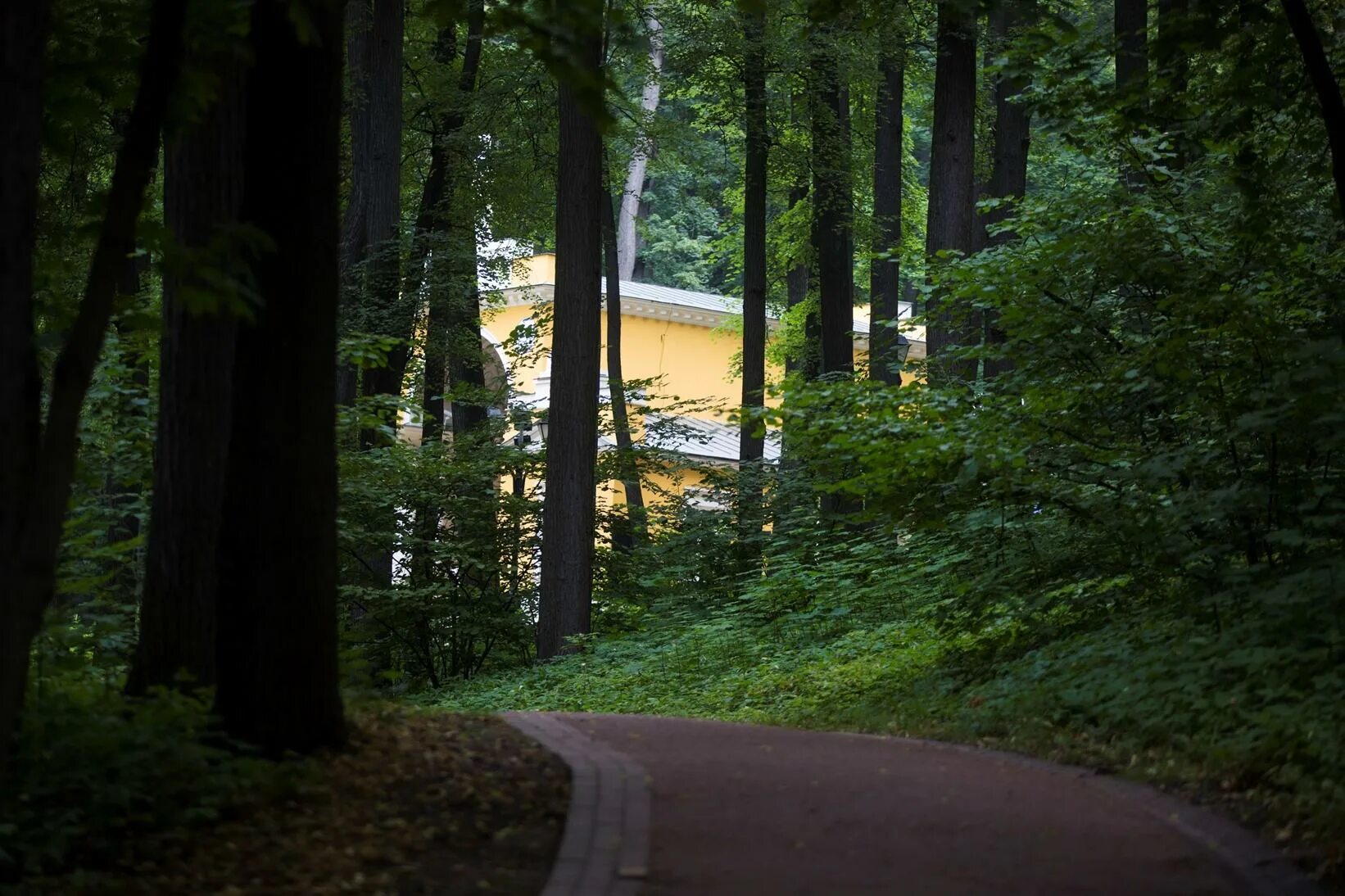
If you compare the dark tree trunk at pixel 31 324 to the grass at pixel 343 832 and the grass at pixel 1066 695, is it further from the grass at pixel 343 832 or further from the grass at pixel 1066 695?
the grass at pixel 1066 695

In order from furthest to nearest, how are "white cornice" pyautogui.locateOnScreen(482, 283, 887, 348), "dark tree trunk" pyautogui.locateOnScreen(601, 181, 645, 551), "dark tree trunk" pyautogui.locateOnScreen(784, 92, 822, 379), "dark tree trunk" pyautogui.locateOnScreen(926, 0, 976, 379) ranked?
"white cornice" pyautogui.locateOnScreen(482, 283, 887, 348) < "dark tree trunk" pyautogui.locateOnScreen(784, 92, 822, 379) < "dark tree trunk" pyautogui.locateOnScreen(601, 181, 645, 551) < "dark tree trunk" pyautogui.locateOnScreen(926, 0, 976, 379)

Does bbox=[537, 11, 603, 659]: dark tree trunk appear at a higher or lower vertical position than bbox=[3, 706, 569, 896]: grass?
higher

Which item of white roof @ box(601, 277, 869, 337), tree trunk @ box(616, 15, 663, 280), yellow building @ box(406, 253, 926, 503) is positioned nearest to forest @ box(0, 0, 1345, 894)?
tree trunk @ box(616, 15, 663, 280)

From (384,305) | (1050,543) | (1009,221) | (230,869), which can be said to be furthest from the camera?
(384,305)

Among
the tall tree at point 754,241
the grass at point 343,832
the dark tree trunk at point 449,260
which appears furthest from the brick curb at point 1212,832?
the tall tree at point 754,241

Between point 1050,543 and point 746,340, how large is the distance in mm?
13008

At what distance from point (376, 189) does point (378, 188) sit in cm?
2

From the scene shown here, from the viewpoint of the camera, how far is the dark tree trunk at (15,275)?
506 centimetres

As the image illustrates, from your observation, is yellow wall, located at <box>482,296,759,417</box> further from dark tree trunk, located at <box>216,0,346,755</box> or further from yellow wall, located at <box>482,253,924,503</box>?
dark tree trunk, located at <box>216,0,346,755</box>

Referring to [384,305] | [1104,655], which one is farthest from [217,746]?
[384,305]

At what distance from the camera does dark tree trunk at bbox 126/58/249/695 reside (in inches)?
287

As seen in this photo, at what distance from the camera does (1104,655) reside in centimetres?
1015

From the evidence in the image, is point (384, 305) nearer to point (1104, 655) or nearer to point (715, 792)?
point (1104, 655)

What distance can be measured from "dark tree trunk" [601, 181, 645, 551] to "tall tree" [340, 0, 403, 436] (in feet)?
12.9
